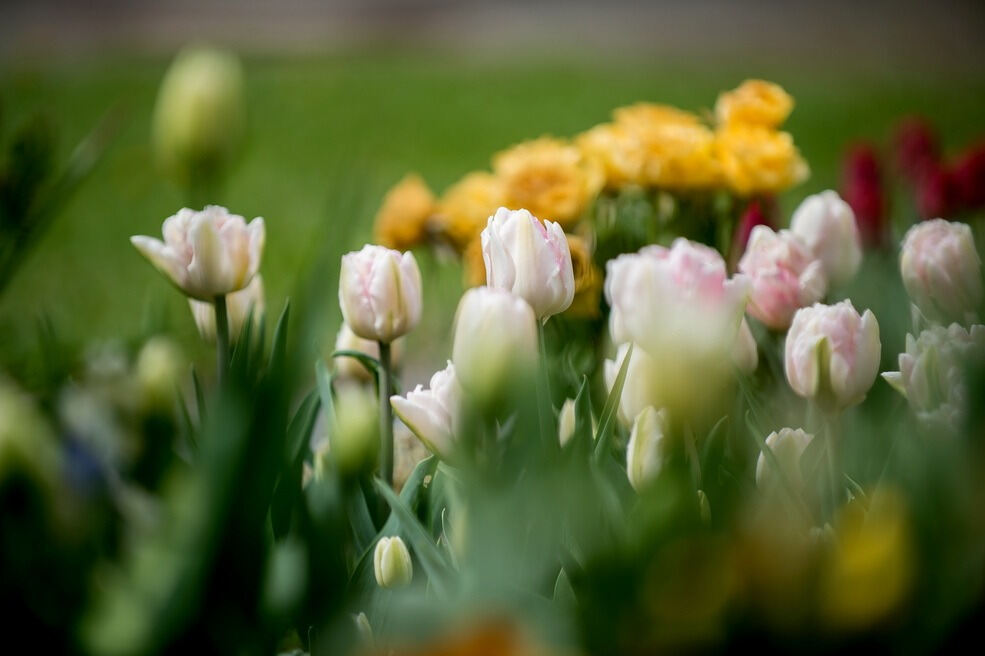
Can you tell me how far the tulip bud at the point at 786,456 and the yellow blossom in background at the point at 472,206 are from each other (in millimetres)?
527

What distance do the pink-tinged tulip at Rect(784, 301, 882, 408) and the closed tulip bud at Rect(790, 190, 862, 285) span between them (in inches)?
8.8

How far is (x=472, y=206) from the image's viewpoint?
1138mm

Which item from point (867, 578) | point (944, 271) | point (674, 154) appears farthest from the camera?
point (674, 154)

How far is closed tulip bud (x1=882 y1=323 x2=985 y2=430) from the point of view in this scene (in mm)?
527

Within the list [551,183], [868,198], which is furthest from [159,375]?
[868,198]

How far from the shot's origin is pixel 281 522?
0.56 metres

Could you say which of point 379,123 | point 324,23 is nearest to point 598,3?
point 324,23

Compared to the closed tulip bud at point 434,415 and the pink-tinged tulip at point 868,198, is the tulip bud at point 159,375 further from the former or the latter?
the pink-tinged tulip at point 868,198

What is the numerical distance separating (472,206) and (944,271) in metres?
0.58

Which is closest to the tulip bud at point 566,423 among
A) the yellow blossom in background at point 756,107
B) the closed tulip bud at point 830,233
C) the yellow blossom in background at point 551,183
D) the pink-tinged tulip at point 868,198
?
the closed tulip bud at point 830,233

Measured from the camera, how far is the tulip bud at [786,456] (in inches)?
23.1

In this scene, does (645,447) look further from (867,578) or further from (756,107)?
(756,107)

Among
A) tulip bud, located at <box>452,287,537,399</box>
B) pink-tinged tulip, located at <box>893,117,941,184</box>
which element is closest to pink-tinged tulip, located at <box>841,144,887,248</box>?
pink-tinged tulip, located at <box>893,117,941,184</box>

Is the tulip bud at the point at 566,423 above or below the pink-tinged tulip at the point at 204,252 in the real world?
below
